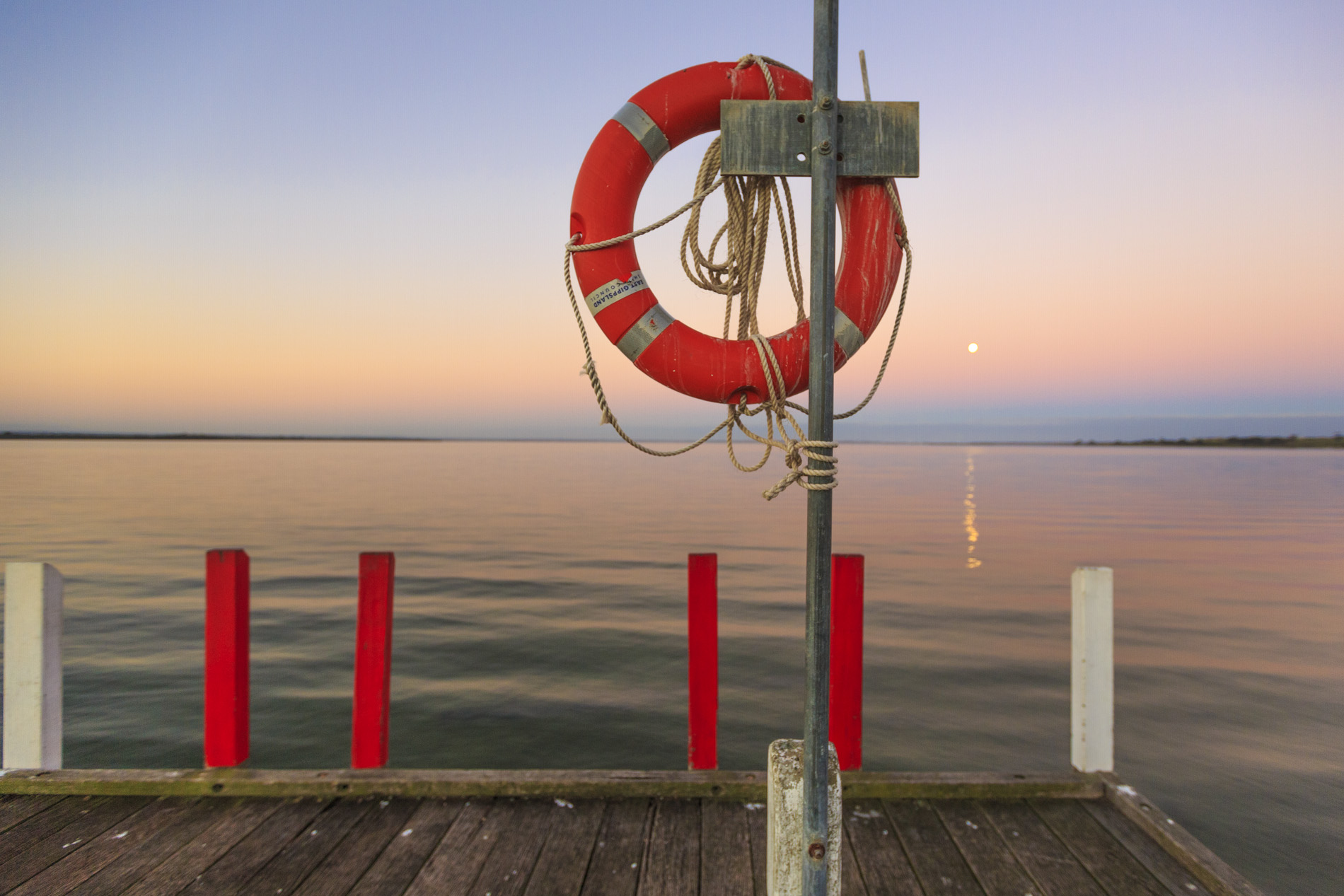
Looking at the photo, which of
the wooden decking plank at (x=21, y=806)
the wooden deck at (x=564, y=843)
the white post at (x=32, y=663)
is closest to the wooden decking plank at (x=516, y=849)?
the wooden deck at (x=564, y=843)

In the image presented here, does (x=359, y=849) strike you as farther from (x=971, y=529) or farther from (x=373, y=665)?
(x=971, y=529)

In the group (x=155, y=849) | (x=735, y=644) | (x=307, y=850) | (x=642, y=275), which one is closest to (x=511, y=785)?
(x=307, y=850)

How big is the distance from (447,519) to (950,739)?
11.8 metres

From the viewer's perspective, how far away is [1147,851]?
6.05ft

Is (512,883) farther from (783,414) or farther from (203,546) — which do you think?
(203,546)

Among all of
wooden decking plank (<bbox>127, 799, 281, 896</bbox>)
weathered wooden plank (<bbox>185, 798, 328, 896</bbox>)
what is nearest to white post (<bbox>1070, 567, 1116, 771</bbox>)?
weathered wooden plank (<bbox>185, 798, 328, 896</bbox>)

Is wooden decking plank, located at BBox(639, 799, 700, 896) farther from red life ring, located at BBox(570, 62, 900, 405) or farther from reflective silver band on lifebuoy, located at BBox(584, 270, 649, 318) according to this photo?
reflective silver band on lifebuoy, located at BBox(584, 270, 649, 318)

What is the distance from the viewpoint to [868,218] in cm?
182

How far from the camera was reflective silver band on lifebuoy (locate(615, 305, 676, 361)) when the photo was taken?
1.99 metres

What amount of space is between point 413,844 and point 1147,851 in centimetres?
188

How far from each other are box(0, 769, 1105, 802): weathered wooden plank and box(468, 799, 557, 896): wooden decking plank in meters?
0.07

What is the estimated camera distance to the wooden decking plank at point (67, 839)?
5.61 ft

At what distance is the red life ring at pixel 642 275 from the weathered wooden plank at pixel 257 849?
1554 mm

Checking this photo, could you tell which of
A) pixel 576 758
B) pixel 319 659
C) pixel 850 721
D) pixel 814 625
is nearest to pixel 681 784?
pixel 850 721
